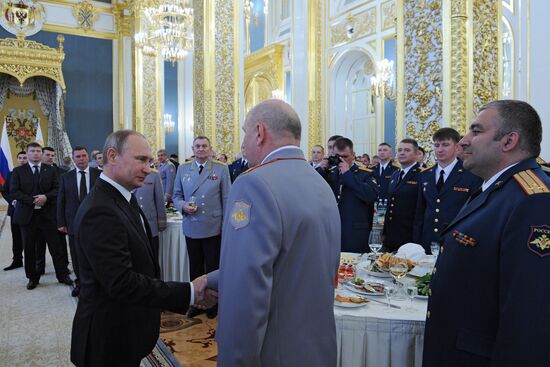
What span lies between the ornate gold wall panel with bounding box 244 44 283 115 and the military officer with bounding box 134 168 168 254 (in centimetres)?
850

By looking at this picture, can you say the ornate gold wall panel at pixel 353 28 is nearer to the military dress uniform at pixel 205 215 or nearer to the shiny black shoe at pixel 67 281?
the military dress uniform at pixel 205 215

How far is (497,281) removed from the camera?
1.42m

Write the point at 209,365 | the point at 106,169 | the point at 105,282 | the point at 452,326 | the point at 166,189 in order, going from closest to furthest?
the point at 452,326 → the point at 105,282 → the point at 106,169 → the point at 209,365 → the point at 166,189

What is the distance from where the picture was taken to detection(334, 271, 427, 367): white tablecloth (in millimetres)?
1948

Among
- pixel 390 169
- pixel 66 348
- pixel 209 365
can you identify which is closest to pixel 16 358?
pixel 66 348

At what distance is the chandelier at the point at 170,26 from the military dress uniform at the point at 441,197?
26.3 feet

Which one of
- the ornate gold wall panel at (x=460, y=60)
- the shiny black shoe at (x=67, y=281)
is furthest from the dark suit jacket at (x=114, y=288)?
the shiny black shoe at (x=67, y=281)

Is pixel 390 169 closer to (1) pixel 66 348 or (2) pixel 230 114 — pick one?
(2) pixel 230 114

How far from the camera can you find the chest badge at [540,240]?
130cm

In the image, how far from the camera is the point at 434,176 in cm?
362

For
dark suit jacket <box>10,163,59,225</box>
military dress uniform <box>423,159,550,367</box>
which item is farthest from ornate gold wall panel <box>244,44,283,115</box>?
military dress uniform <box>423,159,550,367</box>

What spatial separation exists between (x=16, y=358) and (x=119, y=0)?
1398cm

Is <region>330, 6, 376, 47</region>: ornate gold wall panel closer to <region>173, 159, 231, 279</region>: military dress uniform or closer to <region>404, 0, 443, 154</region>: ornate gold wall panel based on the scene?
<region>404, 0, 443, 154</region>: ornate gold wall panel

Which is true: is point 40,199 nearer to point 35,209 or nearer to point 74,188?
point 35,209
